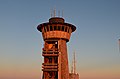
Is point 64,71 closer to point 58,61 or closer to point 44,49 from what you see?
point 58,61

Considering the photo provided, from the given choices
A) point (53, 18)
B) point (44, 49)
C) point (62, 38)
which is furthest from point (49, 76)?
point (53, 18)

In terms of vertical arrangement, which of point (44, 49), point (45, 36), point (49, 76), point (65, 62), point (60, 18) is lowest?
point (49, 76)

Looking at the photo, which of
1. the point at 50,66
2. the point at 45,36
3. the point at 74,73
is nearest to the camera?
the point at 50,66

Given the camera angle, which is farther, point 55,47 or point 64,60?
point 55,47

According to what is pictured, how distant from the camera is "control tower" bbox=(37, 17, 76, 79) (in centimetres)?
6253

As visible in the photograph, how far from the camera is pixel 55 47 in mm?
66500

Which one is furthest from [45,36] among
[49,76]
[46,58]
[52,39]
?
[49,76]

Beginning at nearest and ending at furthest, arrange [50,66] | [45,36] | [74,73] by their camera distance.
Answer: [50,66] → [45,36] → [74,73]

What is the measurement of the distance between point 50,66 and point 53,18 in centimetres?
1637

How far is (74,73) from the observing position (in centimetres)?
10431

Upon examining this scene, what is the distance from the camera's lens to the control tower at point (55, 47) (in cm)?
6253

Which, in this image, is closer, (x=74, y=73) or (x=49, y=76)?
(x=49, y=76)

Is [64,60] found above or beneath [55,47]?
beneath

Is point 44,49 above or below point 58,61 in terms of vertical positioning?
above
